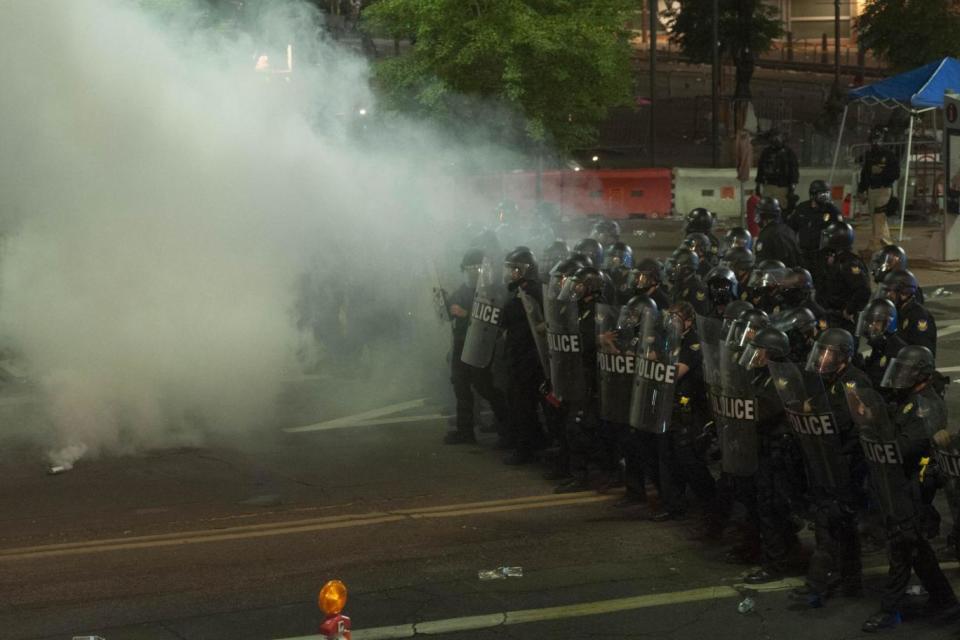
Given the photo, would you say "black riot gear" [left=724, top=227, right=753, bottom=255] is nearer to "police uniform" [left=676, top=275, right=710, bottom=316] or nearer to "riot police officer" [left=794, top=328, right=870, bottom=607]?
"police uniform" [left=676, top=275, right=710, bottom=316]

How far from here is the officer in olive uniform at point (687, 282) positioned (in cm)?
1027

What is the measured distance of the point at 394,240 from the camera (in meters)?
13.3

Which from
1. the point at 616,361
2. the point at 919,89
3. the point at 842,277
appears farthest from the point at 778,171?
the point at 616,361

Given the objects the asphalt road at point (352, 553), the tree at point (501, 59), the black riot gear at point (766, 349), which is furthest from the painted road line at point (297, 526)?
the tree at point (501, 59)

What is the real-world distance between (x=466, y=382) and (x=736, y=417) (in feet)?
12.6

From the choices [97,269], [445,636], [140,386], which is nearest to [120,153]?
[97,269]

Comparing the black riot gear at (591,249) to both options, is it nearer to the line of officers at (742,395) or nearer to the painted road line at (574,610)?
the line of officers at (742,395)

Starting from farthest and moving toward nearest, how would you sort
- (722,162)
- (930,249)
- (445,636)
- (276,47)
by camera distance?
(722,162), (930,249), (276,47), (445,636)

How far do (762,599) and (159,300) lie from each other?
6.19 m

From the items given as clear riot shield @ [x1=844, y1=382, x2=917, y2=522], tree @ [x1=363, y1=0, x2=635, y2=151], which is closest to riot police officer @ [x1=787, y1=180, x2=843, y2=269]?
tree @ [x1=363, y1=0, x2=635, y2=151]

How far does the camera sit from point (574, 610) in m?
6.96

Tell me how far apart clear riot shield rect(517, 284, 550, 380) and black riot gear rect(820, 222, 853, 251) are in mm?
3333

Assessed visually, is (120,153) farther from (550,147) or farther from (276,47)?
(550,147)

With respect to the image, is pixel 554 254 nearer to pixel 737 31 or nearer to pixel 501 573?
pixel 501 573
